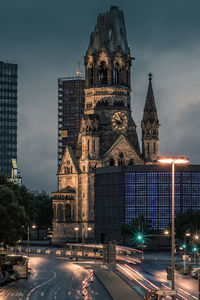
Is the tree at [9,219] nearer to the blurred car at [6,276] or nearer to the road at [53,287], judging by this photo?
the road at [53,287]

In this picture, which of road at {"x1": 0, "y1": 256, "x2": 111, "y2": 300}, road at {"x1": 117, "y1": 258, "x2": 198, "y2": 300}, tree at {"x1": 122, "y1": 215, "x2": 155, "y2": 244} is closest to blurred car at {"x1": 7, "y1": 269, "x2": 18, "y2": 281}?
road at {"x1": 0, "y1": 256, "x2": 111, "y2": 300}

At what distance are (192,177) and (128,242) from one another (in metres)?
24.2

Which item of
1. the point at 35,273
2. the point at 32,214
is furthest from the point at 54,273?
the point at 32,214

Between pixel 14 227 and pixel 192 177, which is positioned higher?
pixel 192 177

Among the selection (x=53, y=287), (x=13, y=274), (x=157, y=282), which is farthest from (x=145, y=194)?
(x=53, y=287)

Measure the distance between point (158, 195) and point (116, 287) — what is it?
11010 cm

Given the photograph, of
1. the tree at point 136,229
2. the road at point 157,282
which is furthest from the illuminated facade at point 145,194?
the road at point 157,282

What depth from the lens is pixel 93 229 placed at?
646ft

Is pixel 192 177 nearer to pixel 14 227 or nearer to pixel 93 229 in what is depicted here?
pixel 93 229

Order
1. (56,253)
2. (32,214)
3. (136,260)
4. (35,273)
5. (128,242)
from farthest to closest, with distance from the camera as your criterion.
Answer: (128,242) < (56,253) < (32,214) < (136,260) < (35,273)

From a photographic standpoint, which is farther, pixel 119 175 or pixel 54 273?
pixel 119 175

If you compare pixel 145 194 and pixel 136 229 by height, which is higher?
pixel 145 194

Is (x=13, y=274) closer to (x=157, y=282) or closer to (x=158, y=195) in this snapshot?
(x=157, y=282)

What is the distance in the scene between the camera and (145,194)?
19162 centimetres
